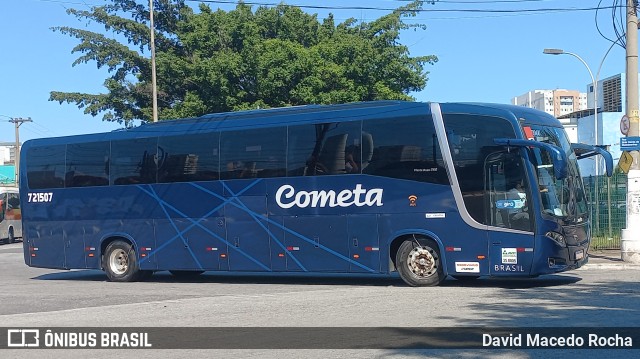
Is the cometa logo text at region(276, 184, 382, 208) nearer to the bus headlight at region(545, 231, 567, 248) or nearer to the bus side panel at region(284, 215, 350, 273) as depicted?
the bus side panel at region(284, 215, 350, 273)

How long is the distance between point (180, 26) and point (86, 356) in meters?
31.7

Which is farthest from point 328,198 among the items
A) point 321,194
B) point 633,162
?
point 633,162

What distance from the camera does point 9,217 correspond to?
45.8 m

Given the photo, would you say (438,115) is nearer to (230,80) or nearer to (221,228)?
(221,228)

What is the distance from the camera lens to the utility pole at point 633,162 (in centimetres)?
1909

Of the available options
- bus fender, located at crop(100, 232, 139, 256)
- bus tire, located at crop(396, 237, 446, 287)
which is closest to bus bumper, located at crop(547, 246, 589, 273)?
bus tire, located at crop(396, 237, 446, 287)

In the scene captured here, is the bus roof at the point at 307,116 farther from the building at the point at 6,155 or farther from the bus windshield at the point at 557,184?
the building at the point at 6,155

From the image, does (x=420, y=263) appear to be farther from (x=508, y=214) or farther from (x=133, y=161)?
(x=133, y=161)

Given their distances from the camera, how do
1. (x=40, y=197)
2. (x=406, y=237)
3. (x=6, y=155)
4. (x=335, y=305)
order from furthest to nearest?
1. (x=6, y=155)
2. (x=40, y=197)
3. (x=406, y=237)
4. (x=335, y=305)

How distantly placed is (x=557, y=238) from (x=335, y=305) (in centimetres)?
438

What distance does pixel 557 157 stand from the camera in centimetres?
1398

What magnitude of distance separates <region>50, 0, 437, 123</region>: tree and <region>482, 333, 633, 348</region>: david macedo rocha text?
25.4m

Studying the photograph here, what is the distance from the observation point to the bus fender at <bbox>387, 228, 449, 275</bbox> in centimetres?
1536

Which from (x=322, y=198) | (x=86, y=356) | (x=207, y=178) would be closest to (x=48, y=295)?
(x=207, y=178)
